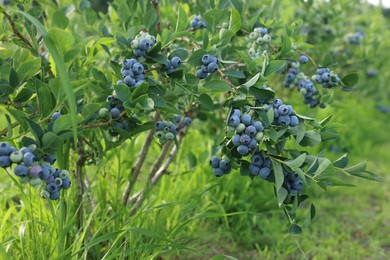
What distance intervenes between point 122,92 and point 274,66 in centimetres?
41

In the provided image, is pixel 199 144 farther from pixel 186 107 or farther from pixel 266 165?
pixel 266 165

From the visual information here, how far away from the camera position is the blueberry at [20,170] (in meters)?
0.98

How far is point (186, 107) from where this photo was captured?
5.74 ft

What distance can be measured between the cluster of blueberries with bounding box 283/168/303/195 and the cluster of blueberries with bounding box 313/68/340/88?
1.53ft

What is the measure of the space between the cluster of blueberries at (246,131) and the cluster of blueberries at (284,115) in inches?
2.8

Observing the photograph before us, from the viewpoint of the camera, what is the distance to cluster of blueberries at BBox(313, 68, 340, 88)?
61.2 inches

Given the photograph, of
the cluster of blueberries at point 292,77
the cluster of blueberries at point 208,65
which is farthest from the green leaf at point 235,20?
the cluster of blueberries at point 292,77

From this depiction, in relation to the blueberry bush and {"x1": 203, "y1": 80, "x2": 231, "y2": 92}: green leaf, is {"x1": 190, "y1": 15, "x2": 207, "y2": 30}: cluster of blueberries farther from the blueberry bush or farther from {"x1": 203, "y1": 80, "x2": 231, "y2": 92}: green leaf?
{"x1": 203, "y1": 80, "x2": 231, "y2": 92}: green leaf

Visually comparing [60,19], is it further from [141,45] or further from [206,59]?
[206,59]

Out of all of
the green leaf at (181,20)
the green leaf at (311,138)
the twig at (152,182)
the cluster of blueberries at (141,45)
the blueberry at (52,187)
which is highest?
the green leaf at (181,20)

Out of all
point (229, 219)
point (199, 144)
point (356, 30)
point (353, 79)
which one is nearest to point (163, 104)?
point (353, 79)

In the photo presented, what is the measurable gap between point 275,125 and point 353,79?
1.51 ft

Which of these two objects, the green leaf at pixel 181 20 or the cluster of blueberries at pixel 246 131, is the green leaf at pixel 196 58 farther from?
the cluster of blueberries at pixel 246 131

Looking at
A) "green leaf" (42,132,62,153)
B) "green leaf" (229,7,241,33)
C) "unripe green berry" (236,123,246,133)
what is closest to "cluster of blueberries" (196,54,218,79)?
"green leaf" (229,7,241,33)
